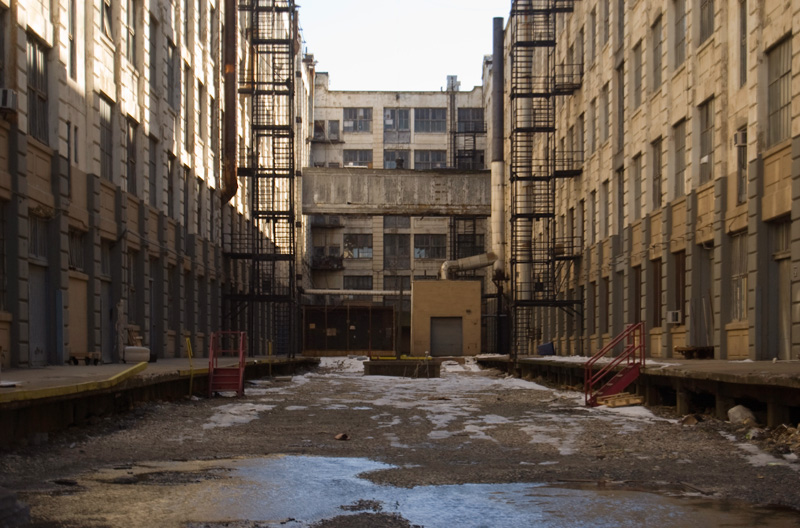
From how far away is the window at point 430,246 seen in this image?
72.1 metres

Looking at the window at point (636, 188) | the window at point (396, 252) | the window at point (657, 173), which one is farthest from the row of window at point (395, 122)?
the window at point (657, 173)

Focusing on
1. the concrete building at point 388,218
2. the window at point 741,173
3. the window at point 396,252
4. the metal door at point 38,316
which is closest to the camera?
the metal door at point 38,316

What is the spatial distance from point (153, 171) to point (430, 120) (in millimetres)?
47274

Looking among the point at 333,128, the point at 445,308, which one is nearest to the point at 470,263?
the point at 445,308

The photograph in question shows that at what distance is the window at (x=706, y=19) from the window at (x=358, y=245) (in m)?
49.7

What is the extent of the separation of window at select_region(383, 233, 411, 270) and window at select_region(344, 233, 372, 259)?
1186mm

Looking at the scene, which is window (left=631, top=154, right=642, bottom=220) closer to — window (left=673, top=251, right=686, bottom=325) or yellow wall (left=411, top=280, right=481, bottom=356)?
window (left=673, top=251, right=686, bottom=325)

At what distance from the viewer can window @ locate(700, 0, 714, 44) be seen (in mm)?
23250

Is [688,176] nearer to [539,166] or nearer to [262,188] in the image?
[539,166]

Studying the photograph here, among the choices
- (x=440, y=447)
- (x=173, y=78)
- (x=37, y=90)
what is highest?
(x=173, y=78)

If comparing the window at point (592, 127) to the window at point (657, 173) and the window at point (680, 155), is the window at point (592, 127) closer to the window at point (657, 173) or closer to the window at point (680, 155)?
the window at point (657, 173)

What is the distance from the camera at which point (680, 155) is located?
1009 inches

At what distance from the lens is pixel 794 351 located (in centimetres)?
1723

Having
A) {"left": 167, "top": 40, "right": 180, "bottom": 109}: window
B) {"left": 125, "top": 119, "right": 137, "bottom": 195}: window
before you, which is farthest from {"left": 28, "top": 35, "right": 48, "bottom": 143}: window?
{"left": 167, "top": 40, "right": 180, "bottom": 109}: window
